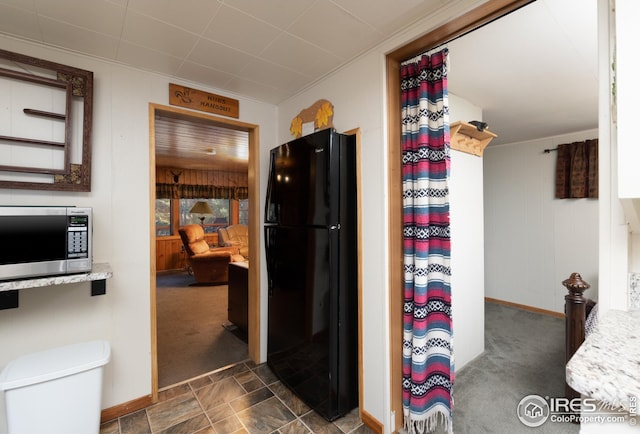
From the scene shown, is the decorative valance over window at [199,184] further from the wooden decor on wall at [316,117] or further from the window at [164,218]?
the wooden decor on wall at [316,117]

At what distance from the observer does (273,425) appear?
1839 mm

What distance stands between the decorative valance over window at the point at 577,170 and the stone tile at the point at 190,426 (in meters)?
4.89

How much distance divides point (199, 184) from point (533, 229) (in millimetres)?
7065

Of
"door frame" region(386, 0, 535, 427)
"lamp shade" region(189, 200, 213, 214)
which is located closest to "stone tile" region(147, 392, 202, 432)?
"door frame" region(386, 0, 535, 427)

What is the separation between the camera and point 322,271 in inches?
73.9

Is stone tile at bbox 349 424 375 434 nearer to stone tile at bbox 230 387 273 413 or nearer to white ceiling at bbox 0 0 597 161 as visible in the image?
stone tile at bbox 230 387 273 413

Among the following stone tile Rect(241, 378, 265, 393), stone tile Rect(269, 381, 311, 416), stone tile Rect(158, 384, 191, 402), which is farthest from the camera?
stone tile Rect(241, 378, 265, 393)

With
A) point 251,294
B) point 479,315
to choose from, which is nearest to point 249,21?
point 251,294

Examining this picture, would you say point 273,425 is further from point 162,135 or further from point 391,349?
point 162,135

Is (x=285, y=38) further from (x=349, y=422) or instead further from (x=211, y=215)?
(x=211, y=215)

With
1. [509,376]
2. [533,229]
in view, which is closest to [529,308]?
[533,229]

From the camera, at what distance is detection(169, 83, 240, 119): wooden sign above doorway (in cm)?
217

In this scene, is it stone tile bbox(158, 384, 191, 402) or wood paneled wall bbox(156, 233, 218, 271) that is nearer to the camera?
stone tile bbox(158, 384, 191, 402)

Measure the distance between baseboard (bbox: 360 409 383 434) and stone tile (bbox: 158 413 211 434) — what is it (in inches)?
39.6
